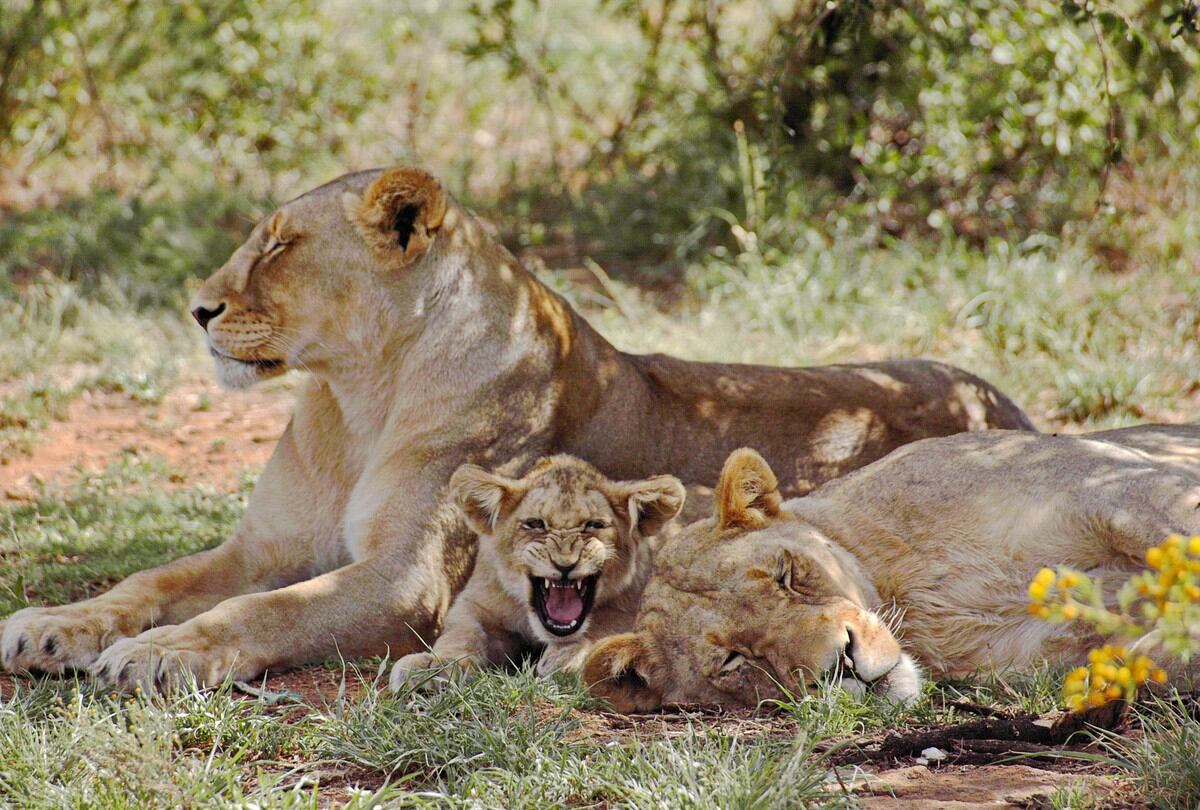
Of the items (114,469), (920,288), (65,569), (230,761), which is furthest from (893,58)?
(230,761)

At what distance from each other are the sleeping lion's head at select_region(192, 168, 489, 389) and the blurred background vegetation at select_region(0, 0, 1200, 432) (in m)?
1.58

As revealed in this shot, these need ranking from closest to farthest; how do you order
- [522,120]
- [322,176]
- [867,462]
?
[867,462]
[322,176]
[522,120]

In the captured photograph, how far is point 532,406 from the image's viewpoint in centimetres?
504

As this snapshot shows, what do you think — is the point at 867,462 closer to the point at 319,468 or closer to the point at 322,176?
the point at 319,468

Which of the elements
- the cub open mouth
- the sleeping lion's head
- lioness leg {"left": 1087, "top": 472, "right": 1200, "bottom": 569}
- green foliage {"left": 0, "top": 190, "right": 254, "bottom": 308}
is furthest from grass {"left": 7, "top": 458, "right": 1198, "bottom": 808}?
green foliage {"left": 0, "top": 190, "right": 254, "bottom": 308}

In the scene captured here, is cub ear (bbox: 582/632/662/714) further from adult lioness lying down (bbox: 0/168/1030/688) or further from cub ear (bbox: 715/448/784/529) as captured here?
adult lioness lying down (bbox: 0/168/1030/688)

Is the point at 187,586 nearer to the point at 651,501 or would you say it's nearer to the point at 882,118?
the point at 651,501

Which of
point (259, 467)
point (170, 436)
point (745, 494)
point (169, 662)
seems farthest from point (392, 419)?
point (170, 436)

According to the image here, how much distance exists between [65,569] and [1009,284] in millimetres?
5244

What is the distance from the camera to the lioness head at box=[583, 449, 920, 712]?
3.72m

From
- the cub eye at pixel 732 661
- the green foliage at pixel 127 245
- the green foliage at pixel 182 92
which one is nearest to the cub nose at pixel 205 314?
the cub eye at pixel 732 661

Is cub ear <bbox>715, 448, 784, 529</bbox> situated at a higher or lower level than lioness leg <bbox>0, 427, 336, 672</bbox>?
higher

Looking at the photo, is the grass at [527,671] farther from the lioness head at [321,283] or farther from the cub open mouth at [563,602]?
the lioness head at [321,283]

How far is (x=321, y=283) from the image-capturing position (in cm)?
496
